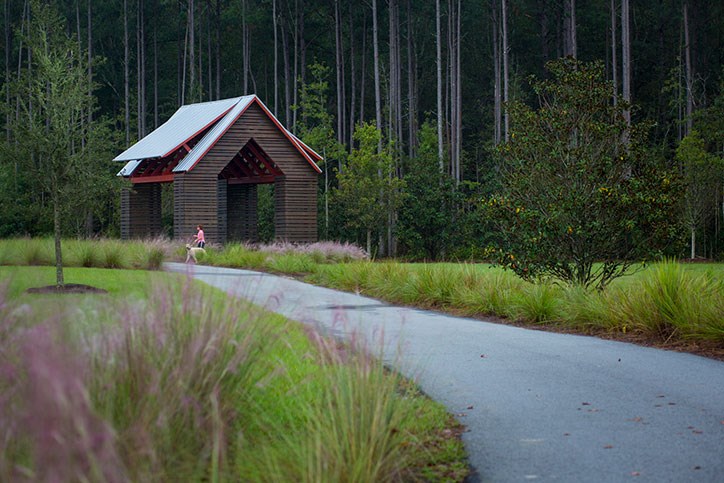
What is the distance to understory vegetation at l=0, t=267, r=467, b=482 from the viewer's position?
14.5ft

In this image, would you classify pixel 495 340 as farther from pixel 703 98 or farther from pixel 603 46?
pixel 603 46

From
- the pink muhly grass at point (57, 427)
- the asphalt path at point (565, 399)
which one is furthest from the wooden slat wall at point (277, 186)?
the pink muhly grass at point (57, 427)

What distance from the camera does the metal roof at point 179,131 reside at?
3591 cm

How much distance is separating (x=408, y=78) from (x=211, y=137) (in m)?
32.9

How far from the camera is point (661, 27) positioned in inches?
2355

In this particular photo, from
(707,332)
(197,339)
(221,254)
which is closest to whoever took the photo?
(197,339)

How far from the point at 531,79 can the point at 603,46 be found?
4684cm

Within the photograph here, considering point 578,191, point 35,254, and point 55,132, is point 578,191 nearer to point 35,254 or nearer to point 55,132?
point 55,132

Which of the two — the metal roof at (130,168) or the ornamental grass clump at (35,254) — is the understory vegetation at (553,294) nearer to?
the ornamental grass clump at (35,254)

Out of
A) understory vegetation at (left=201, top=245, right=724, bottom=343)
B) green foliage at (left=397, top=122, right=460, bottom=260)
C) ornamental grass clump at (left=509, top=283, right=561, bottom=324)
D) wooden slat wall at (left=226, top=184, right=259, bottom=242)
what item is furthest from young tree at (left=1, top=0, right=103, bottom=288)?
green foliage at (left=397, top=122, right=460, bottom=260)

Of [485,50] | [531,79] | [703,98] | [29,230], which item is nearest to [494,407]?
[531,79]

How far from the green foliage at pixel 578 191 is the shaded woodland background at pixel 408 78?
21452mm

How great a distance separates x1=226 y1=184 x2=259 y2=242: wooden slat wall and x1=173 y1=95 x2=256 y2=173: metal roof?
5138 mm

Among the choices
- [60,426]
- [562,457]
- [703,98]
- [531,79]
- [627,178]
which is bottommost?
[562,457]
